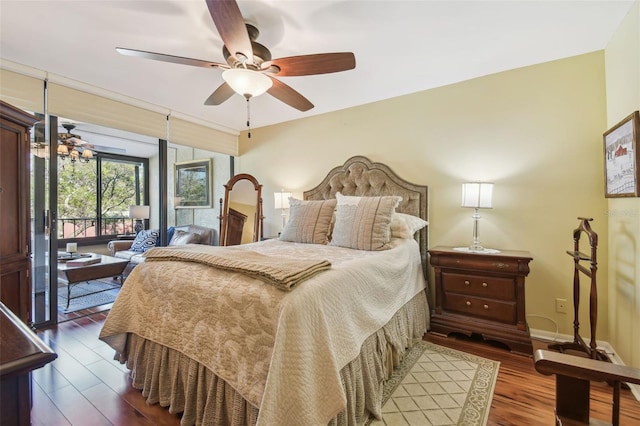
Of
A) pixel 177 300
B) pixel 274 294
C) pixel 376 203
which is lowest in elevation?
pixel 177 300

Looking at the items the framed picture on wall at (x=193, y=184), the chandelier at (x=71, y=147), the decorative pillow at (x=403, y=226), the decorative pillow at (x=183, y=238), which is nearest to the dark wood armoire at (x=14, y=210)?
the chandelier at (x=71, y=147)

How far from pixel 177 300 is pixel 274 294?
70cm

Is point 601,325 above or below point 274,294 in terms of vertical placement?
below

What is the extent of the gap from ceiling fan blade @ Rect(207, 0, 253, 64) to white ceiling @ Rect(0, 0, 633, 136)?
28cm

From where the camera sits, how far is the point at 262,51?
2.03 metres

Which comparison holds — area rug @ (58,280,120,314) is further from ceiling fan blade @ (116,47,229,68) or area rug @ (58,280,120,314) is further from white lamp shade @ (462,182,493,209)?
white lamp shade @ (462,182,493,209)

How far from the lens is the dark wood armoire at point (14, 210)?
5.90ft

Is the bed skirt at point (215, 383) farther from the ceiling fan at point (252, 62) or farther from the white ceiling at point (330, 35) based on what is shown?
the white ceiling at point (330, 35)

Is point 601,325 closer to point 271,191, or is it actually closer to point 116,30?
point 271,191

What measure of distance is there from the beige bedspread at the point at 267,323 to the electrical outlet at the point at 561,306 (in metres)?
1.65

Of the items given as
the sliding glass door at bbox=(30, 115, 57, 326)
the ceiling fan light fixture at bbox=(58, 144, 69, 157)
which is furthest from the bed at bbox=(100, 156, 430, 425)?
the ceiling fan light fixture at bbox=(58, 144, 69, 157)

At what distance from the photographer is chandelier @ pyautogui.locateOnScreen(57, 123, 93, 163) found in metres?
3.33

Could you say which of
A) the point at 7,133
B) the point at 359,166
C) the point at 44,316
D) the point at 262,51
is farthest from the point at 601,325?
the point at 44,316

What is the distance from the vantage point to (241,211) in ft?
14.7
